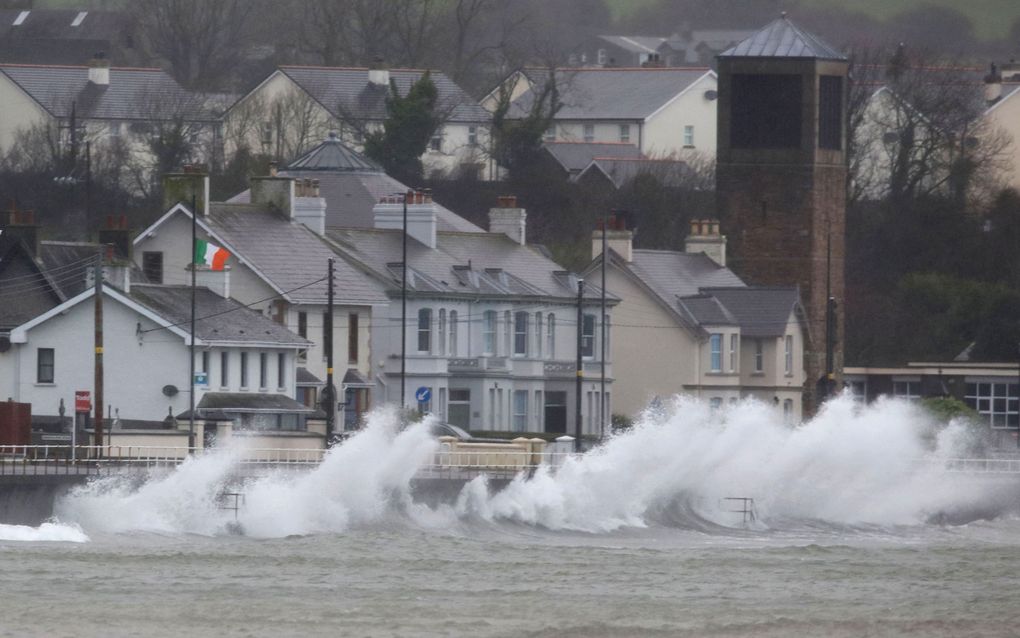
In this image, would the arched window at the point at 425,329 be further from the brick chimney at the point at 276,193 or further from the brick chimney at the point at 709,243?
the brick chimney at the point at 709,243

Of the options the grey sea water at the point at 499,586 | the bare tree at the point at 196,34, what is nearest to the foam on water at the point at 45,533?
the grey sea water at the point at 499,586

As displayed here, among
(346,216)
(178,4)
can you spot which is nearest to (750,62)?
(346,216)

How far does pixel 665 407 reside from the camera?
103 metres

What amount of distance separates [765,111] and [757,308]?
1420 cm

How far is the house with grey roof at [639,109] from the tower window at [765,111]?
2846 cm

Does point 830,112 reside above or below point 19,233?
above

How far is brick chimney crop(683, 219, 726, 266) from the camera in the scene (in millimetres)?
118062

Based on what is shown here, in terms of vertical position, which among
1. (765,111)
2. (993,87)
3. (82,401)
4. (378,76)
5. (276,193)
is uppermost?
(993,87)

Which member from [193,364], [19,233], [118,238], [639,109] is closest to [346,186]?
[19,233]

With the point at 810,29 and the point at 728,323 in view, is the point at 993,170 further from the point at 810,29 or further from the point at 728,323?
the point at 728,323

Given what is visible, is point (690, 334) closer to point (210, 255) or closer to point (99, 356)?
point (210, 255)

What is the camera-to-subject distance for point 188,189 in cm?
9538

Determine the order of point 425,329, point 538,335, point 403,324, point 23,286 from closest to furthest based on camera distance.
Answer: point 23,286 → point 403,324 → point 425,329 → point 538,335

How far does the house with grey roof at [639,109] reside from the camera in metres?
157
